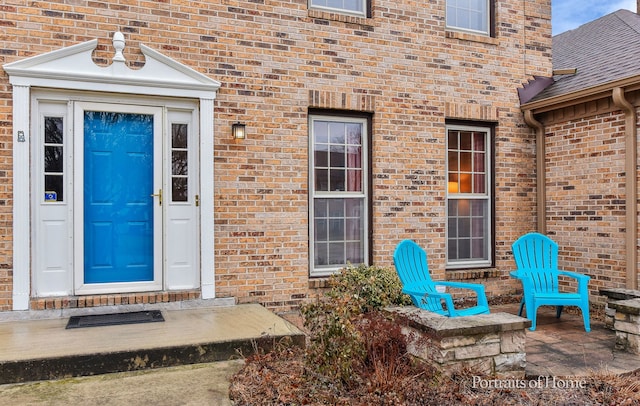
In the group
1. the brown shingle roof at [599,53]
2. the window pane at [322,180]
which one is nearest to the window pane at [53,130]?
the window pane at [322,180]

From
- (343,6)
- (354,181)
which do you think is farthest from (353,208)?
(343,6)

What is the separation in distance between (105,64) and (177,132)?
3.14ft

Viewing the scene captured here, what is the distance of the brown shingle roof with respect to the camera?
6.29m

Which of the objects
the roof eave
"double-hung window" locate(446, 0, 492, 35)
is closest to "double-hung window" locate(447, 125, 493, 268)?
the roof eave

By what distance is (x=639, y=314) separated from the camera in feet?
13.9

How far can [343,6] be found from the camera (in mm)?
6215

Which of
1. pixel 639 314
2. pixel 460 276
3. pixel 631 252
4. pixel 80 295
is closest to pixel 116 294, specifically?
pixel 80 295

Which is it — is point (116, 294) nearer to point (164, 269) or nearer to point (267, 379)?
point (164, 269)

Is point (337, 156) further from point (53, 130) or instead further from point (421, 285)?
point (53, 130)

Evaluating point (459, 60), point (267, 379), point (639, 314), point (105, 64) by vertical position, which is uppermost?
point (459, 60)

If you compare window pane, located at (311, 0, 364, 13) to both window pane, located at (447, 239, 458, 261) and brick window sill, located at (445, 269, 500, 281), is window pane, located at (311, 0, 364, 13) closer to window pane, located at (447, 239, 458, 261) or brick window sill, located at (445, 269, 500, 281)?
window pane, located at (447, 239, 458, 261)

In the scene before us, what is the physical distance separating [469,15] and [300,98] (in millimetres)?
2804

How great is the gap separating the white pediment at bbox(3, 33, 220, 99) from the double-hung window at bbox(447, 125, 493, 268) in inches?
128

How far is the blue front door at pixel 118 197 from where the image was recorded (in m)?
5.16
